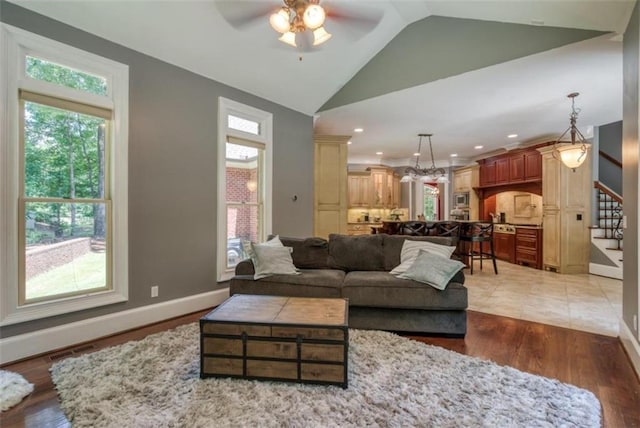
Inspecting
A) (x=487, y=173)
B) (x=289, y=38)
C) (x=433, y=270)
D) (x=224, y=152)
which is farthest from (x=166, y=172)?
(x=487, y=173)

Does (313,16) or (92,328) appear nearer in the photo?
(313,16)

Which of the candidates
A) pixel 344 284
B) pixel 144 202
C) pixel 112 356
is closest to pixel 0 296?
pixel 112 356

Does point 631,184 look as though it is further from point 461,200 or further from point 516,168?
point 461,200

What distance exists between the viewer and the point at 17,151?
8.11ft

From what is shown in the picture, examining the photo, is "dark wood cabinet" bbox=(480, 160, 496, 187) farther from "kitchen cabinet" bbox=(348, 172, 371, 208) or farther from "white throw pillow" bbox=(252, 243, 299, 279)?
"white throw pillow" bbox=(252, 243, 299, 279)

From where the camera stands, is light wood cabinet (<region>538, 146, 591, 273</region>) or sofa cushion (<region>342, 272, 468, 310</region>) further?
light wood cabinet (<region>538, 146, 591, 273</region>)

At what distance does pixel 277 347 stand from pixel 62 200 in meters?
2.36

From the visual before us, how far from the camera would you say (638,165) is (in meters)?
2.26

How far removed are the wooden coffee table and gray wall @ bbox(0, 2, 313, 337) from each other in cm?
161

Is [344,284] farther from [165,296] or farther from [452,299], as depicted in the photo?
[165,296]

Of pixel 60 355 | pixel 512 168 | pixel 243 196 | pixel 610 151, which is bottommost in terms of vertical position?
pixel 60 355

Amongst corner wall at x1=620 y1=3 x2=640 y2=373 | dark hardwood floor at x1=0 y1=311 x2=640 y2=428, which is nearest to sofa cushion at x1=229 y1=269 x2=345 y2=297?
dark hardwood floor at x1=0 y1=311 x2=640 y2=428

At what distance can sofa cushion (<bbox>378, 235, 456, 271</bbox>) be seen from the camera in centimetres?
356

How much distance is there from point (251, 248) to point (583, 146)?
4937 mm
